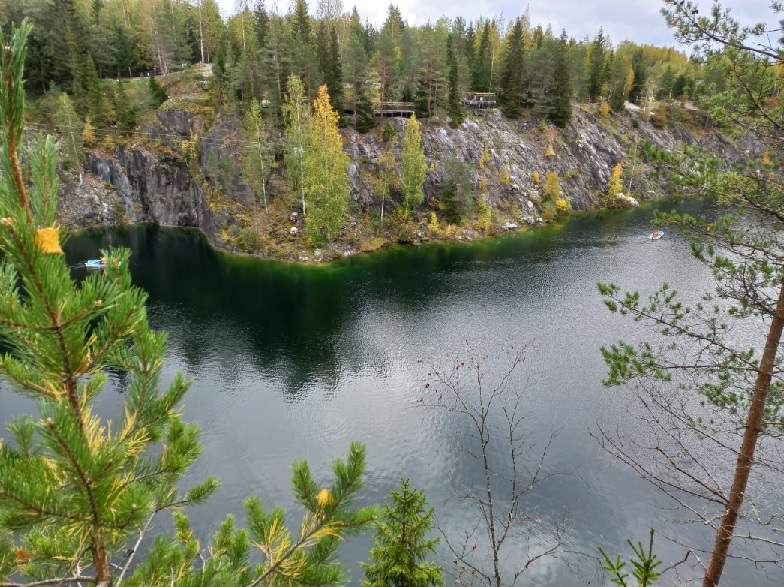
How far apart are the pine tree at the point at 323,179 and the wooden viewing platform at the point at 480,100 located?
30.4 m

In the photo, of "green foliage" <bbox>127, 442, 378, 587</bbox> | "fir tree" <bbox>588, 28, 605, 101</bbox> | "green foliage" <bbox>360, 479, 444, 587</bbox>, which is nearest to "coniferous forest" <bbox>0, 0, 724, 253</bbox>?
"fir tree" <bbox>588, 28, 605, 101</bbox>

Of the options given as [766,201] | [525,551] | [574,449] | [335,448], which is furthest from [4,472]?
[574,449]

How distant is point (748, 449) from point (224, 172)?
51322mm

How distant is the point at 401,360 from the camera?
27.3m

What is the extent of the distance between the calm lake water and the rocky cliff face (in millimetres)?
8109

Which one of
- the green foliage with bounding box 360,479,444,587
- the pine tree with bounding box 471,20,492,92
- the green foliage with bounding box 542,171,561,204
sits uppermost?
the pine tree with bounding box 471,20,492,92

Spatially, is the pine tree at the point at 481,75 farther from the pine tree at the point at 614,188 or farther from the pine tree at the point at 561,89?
the pine tree at the point at 614,188

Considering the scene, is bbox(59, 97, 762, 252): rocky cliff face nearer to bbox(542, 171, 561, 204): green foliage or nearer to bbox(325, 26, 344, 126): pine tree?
bbox(542, 171, 561, 204): green foliage

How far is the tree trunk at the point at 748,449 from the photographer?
757 cm

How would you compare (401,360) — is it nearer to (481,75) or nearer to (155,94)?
(155,94)

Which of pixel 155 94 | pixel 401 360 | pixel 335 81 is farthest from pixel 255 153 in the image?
pixel 401 360

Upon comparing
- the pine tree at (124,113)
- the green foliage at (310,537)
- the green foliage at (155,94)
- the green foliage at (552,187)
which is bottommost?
the green foliage at (552,187)

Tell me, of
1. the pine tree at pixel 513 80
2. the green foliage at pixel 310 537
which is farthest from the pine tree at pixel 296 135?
the green foliage at pixel 310 537

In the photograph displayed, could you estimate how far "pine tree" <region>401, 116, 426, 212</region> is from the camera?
164 feet
